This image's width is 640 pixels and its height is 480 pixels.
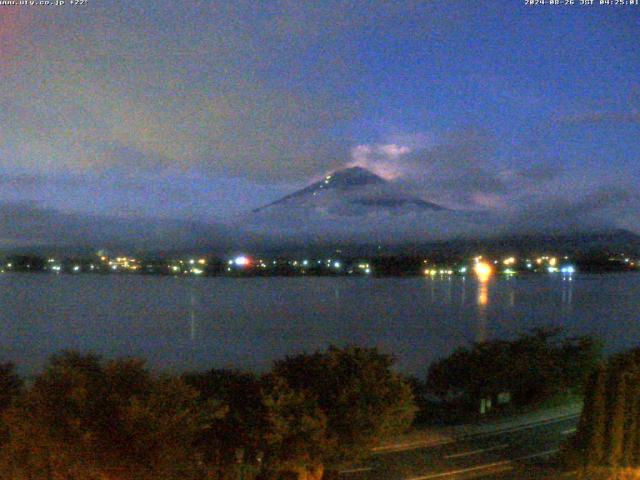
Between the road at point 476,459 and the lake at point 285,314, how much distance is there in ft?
60.7

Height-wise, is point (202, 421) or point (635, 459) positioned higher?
point (202, 421)

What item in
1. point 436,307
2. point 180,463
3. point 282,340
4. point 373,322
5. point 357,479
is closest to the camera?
point 180,463

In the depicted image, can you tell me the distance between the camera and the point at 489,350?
2022cm

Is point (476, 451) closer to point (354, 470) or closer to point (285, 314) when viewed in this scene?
point (354, 470)

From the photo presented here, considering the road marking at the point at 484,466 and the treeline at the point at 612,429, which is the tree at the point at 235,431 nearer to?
the road marking at the point at 484,466

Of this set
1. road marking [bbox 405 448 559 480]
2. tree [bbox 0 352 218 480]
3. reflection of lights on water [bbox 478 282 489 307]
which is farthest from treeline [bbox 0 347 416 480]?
reflection of lights on water [bbox 478 282 489 307]

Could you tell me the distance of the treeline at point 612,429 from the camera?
8.43 metres

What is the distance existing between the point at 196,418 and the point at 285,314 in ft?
152

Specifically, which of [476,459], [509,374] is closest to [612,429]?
[476,459]

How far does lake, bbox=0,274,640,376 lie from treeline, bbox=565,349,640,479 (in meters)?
22.1

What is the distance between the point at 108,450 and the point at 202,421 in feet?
4.45

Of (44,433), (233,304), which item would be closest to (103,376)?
(44,433)

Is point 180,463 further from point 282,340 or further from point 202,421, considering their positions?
point 282,340

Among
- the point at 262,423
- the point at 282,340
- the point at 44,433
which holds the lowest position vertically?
the point at 282,340
